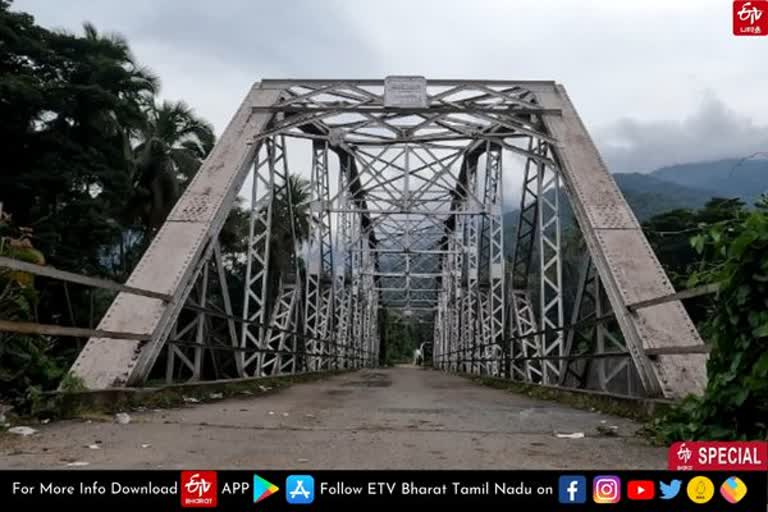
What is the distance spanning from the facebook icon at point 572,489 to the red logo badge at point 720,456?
64 cm

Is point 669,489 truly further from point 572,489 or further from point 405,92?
point 405,92

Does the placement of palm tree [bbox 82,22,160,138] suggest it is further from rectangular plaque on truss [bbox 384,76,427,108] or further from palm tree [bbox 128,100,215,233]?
rectangular plaque on truss [bbox 384,76,427,108]

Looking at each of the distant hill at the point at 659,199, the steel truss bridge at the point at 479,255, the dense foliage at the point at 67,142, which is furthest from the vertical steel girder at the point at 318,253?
the distant hill at the point at 659,199

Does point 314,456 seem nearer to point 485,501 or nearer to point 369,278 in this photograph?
point 485,501

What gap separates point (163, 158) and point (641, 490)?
25.9 m

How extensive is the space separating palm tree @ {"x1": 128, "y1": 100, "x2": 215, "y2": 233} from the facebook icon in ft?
79.3

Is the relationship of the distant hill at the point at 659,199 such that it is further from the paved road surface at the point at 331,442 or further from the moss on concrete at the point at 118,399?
the paved road surface at the point at 331,442

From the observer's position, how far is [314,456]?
146 inches

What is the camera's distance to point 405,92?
11.0 m

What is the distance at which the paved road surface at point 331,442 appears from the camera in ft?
11.6

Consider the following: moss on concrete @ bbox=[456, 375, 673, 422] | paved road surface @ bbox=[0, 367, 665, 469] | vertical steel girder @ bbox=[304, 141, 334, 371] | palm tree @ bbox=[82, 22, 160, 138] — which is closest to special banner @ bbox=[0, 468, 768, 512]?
paved road surface @ bbox=[0, 367, 665, 469]

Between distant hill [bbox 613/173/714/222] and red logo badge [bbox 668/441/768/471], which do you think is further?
distant hill [bbox 613/173/714/222]

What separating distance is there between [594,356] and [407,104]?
207 inches

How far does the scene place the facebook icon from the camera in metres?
2.39
